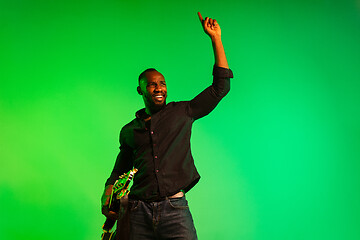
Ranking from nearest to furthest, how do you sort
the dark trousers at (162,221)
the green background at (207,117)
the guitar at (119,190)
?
1. the dark trousers at (162,221)
2. the guitar at (119,190)
3. the green background at (207,117)

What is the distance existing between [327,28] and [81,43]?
174cm

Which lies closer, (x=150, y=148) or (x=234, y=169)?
(x=150, y=148)

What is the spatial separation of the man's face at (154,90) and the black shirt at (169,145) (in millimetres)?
43

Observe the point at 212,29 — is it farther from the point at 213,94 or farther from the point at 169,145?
the point at 169,145

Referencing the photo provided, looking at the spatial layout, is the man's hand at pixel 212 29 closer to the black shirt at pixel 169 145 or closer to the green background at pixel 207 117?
the black shirt at pixel 169 145

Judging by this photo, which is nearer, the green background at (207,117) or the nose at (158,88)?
the nose at (158,88)

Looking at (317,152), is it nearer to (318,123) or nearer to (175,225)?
(318,123)

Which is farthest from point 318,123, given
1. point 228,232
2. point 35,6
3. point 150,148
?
point 35,6

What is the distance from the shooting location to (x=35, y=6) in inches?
130

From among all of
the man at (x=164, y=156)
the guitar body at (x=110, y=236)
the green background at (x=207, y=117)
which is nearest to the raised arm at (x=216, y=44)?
the man at (x=164, y=156)

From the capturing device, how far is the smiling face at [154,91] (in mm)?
2141

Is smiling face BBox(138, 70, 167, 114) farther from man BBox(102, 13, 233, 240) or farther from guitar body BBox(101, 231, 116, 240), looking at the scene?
guitar body BBox(101, 231, 116, 240)

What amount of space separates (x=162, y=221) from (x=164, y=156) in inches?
11.1

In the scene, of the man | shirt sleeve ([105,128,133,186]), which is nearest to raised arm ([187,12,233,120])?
the man
